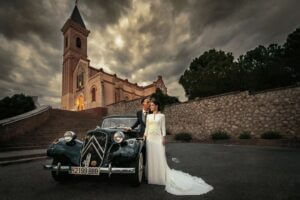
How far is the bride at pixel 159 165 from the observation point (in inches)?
111

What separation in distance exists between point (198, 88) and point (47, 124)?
13.1 meters

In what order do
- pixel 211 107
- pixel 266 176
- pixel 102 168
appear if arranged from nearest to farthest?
pixel 102 168
pixel 266 176
pixel 211 107

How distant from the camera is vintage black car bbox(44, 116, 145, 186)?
2.72 meters

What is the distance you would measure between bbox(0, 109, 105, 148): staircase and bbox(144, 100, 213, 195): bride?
757 cm

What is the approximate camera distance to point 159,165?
3.16 m

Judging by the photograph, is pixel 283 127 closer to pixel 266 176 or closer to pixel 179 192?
pixel 266 176

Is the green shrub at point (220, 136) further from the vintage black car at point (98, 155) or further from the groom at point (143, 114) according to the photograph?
the vintage black car at point (98, 155)

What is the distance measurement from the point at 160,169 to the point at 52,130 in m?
9.86

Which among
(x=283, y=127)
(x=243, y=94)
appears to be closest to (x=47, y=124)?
(x=243, y=94)

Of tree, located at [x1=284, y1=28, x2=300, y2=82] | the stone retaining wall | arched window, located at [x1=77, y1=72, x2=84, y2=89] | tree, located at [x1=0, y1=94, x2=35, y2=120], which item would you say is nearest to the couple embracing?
the stone retaining wall

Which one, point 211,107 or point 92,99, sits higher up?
point 92,99

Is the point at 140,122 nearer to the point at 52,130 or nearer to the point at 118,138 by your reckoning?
the point at 118,138

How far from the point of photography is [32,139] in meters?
8.56

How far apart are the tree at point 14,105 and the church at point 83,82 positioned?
24.1 ft
